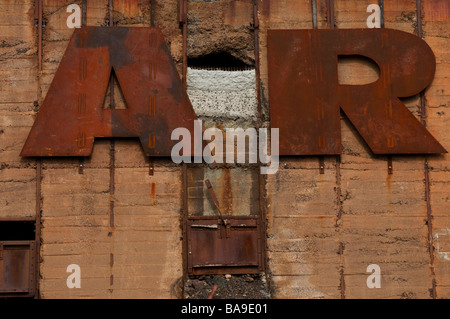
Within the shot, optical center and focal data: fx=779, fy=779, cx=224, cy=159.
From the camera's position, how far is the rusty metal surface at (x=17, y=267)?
476 inches

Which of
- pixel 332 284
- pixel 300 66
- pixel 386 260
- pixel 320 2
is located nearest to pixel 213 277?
pixel 332 284

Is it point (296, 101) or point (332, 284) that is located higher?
point (296, 101)

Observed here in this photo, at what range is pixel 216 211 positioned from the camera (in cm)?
1248

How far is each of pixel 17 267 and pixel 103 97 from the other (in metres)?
2.99

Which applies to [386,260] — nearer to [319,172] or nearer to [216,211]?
[319,172]

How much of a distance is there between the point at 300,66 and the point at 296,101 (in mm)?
597

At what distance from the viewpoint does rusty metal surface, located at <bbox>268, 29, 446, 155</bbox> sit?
41.3 feet

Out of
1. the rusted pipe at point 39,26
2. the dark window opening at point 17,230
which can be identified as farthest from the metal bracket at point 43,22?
the dark window opening at point 17,230

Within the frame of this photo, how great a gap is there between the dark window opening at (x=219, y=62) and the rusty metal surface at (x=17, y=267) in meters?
3.96

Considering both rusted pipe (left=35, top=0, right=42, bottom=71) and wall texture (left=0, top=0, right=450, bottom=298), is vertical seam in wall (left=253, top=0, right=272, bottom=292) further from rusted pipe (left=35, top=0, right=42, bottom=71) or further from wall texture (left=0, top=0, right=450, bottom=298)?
rusted pipe (left=35, top=0, right=42, bottom=71)

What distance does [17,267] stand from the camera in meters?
12.2

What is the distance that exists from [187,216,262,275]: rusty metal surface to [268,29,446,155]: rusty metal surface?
139 cm

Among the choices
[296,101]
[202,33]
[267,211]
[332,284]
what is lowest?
[332,284]

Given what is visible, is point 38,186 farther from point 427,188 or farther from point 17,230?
point 427,188
